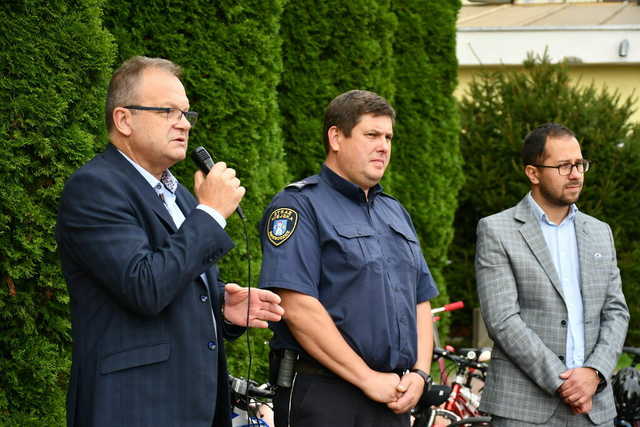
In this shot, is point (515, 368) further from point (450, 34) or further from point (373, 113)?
point (450, 34)

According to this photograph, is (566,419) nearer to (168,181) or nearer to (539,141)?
(539,141)

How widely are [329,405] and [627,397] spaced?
2507 mm

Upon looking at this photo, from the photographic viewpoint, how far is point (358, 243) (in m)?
3.85

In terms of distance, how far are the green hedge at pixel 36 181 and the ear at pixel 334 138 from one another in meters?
1.06

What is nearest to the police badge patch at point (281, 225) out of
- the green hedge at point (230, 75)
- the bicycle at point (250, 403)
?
the bicycle at point (250, 403)

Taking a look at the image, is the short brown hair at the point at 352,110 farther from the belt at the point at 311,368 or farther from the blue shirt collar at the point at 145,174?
the blue shirt collar at the point at 145,174

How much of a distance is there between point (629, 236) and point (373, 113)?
8.87 meters

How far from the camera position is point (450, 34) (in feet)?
32.5

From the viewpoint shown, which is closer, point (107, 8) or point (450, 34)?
point (107, 8)

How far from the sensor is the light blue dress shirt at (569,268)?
174 inches

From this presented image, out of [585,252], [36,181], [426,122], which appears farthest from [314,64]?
[36,181]

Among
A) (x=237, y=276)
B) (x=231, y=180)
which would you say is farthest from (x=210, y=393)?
(x=237, y=276)

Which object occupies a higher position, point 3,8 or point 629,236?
point 3,8

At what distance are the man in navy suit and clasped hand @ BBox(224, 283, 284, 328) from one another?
0.65 feet
